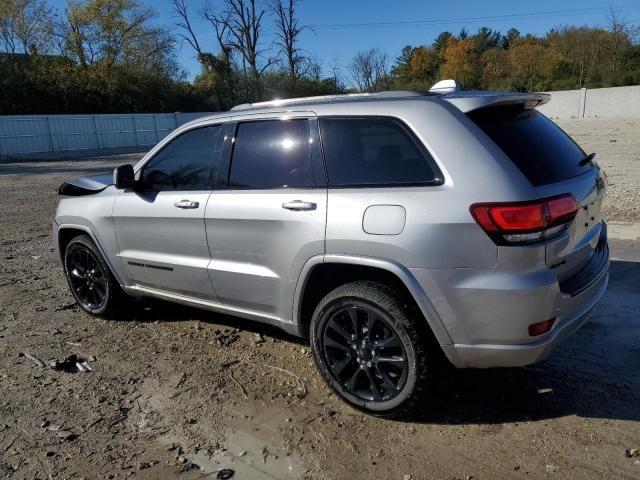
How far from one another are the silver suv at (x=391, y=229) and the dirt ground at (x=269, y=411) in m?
0.35

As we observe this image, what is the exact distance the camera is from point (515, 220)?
2645mm

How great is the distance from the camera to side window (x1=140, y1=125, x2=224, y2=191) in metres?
3.93

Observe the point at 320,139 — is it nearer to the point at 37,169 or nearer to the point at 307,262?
the point at 307,262

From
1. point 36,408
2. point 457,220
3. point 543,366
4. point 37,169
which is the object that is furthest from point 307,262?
point 37,169

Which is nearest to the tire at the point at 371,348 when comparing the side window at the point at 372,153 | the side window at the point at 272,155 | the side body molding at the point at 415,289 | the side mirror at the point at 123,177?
the side body molding at the point at 415,289

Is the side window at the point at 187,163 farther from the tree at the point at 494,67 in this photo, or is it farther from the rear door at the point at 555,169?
the tree at the point at 494,67

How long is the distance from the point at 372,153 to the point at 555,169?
3.31ft

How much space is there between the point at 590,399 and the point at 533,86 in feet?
191

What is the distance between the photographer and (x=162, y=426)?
3291 mm

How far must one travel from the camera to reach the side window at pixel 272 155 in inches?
135

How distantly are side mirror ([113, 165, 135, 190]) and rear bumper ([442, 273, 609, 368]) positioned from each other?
108 inches

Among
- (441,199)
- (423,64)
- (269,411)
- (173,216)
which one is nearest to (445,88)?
(441,199)

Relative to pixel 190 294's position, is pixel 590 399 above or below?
below

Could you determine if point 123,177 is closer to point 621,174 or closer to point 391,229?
point 391,229
